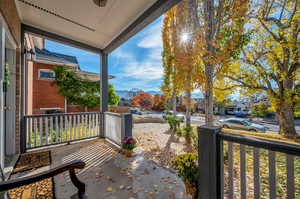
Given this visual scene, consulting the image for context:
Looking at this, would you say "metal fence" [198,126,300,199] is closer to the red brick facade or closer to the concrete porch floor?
the concrete porch floor

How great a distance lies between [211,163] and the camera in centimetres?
121

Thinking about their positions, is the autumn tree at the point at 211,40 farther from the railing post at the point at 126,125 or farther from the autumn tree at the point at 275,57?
the railing post at the point at 126,125

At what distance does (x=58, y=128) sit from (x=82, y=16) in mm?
2945

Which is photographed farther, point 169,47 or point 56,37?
point 169,47

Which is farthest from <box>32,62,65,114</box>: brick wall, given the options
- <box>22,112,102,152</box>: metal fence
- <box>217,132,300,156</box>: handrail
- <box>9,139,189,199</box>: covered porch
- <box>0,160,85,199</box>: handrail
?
<box>217,132,300,156</box>: handrail

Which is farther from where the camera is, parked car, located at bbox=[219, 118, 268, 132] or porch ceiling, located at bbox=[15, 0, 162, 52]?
parked car, located at bbox=[219, 118, 268, 132]

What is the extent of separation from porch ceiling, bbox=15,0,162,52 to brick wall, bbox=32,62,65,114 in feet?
22.8

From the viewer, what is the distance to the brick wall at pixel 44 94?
8.23 metres

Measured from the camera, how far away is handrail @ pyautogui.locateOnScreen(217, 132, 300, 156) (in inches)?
32.6

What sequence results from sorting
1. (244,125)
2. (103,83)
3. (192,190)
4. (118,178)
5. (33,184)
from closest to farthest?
(192,190)
(33,184)
(118,178)
(103,83)
(244,125)

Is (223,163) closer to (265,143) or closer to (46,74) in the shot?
(265,143)

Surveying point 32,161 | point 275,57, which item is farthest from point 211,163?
point 275,57

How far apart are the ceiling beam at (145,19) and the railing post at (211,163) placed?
204 cm

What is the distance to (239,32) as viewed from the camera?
4.02 metres
